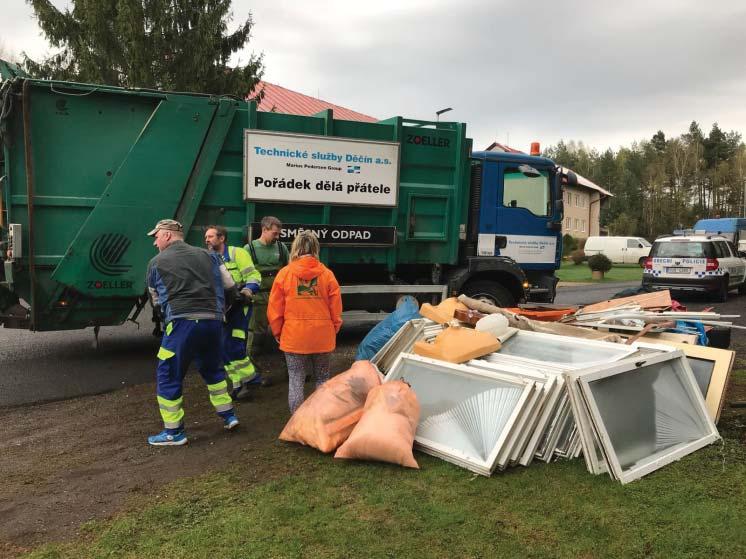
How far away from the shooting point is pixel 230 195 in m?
6.96

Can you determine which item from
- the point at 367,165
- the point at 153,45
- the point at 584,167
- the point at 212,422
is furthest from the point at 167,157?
the point at 584,167

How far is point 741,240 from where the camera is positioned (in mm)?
25234

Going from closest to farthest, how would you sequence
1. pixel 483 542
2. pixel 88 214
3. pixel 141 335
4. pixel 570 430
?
pixel 483 542 < pixel 570 430 < pixel 88 214 < pixel 141 335

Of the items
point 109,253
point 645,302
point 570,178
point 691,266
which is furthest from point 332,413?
point 691,266

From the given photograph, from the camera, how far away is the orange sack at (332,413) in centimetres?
406

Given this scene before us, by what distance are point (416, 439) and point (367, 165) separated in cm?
421

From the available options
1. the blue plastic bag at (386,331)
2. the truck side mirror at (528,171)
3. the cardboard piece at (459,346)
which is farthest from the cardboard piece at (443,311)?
the truck side mirror at (528,171)

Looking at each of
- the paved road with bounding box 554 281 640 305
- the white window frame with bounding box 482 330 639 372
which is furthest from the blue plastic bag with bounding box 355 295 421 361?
the paved road with bounding box 554 281 640 305

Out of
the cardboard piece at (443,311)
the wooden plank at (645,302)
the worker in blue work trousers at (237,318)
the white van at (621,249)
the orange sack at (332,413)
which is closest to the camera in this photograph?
the orange sack at (332,413)

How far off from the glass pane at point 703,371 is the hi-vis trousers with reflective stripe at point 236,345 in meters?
3.57

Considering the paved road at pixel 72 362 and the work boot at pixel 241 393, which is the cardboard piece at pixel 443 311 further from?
the paved road at pixel 72 362

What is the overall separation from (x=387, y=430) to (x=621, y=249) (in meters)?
36.0

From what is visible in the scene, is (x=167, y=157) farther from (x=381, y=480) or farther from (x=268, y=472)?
(x=381, y=480)

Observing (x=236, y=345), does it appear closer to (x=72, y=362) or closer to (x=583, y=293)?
(x=72, y=362)
